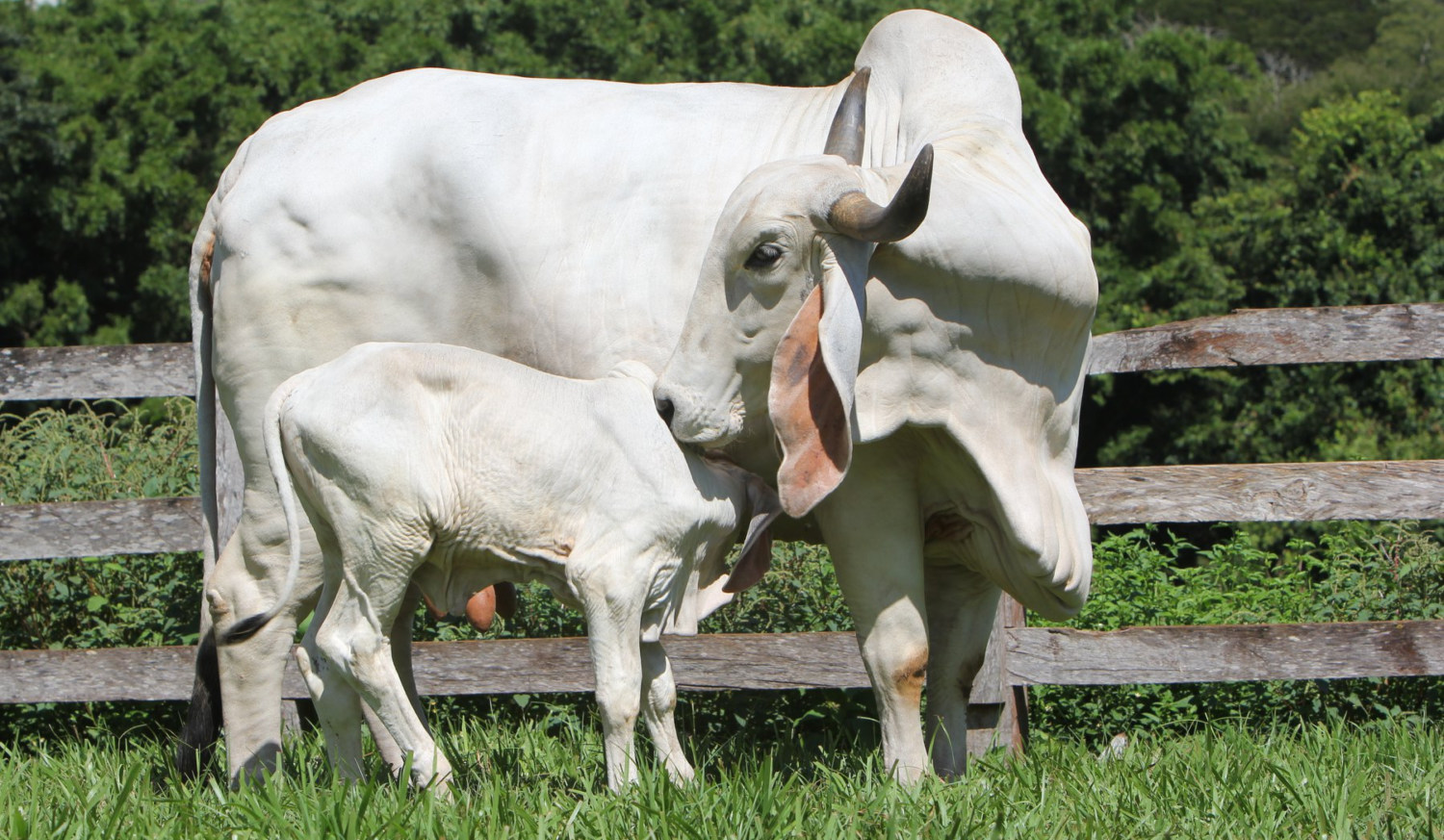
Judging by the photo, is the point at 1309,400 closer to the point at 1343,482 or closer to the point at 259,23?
the point at 1343,482

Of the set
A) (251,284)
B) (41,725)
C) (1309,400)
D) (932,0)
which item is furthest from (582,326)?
(932,0)

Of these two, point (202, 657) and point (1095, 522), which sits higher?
point (1095, 522)

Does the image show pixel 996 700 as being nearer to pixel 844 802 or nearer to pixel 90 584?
pixel 844 802

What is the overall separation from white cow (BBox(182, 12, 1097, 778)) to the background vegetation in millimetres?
1668

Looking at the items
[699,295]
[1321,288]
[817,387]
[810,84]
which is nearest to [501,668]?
[699,295]

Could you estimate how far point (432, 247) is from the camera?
157 inches

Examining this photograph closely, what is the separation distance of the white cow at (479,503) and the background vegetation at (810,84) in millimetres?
2162

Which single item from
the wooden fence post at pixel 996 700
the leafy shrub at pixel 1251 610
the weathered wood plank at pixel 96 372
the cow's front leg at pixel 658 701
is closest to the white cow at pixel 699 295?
the cow's front leg at pixel 658 701

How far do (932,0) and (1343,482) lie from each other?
12377mm

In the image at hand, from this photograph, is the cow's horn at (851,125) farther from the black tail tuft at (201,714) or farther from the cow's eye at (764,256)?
the black tail tuft at (201,714)

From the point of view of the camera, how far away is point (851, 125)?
148 inches

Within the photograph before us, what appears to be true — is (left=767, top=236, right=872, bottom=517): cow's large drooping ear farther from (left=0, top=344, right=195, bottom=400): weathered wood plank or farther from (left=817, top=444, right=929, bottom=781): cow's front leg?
(left=0, top=344, right=195, bottom=400): weathered wood plank

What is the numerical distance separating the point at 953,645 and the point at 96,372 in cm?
314

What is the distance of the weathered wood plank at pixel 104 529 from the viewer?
17.2 ft
